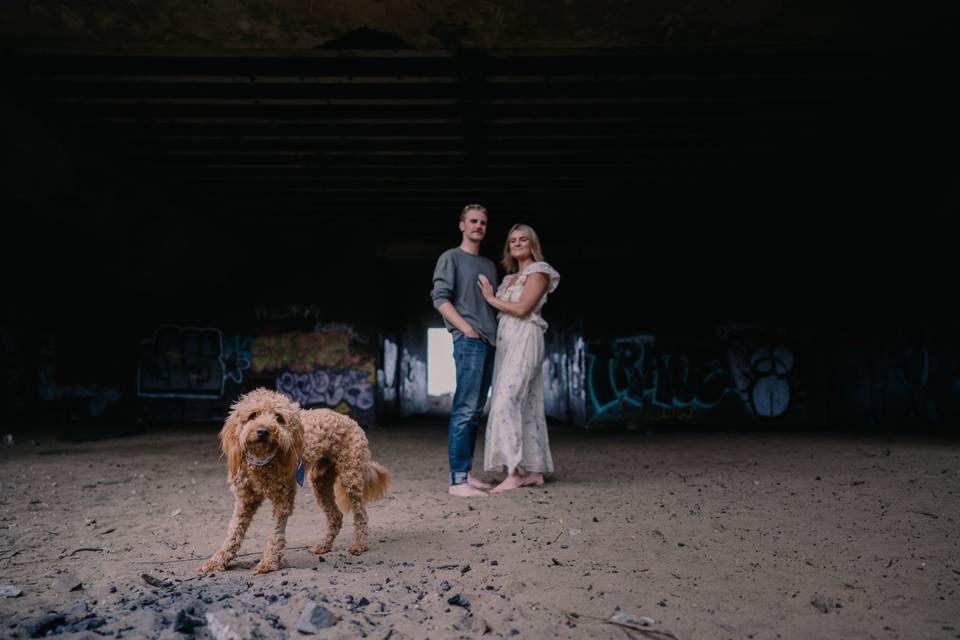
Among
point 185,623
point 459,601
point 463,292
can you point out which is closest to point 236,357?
point 463,292

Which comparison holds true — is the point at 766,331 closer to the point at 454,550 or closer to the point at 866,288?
the point at 866,288

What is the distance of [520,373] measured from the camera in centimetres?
430

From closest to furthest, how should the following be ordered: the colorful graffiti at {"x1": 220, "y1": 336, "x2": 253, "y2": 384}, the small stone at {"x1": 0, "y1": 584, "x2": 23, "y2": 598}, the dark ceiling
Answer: the small stone at {"x1": 0, "y1": 584, "x2": 23, "y2": 598} → the dark ceiling → the colorful graffiti at {"x1": 220, "y1": 336, "x2": 253, "y2": 384}

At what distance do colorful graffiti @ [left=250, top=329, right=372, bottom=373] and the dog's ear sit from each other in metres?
9.07

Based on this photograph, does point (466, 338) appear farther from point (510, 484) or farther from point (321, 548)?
point (321, 548)

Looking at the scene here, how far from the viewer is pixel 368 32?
16.0 ft

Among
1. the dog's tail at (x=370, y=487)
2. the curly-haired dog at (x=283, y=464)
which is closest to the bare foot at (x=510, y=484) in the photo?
the dog's tail at (x=370, y=487)

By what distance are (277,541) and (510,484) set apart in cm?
226

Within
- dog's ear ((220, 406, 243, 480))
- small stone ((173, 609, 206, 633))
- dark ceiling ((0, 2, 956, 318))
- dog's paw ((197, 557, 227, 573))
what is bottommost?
dog's paw ((197, 557, 227, 573))

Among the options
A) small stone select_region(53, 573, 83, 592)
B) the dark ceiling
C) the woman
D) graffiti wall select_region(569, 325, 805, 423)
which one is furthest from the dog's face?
graffiti wall select_region(569, 325, 805, 423)

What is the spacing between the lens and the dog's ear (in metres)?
2.31

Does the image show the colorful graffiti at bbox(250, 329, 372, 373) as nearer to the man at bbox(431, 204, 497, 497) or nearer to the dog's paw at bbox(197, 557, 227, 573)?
the man at bbox(431, 204, 497, 497)

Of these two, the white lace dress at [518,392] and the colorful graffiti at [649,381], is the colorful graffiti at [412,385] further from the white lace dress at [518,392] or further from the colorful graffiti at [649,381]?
the white lace dress at [518,392]

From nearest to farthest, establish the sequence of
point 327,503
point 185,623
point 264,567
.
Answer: point 185,623, point 264,567, point 327,503
